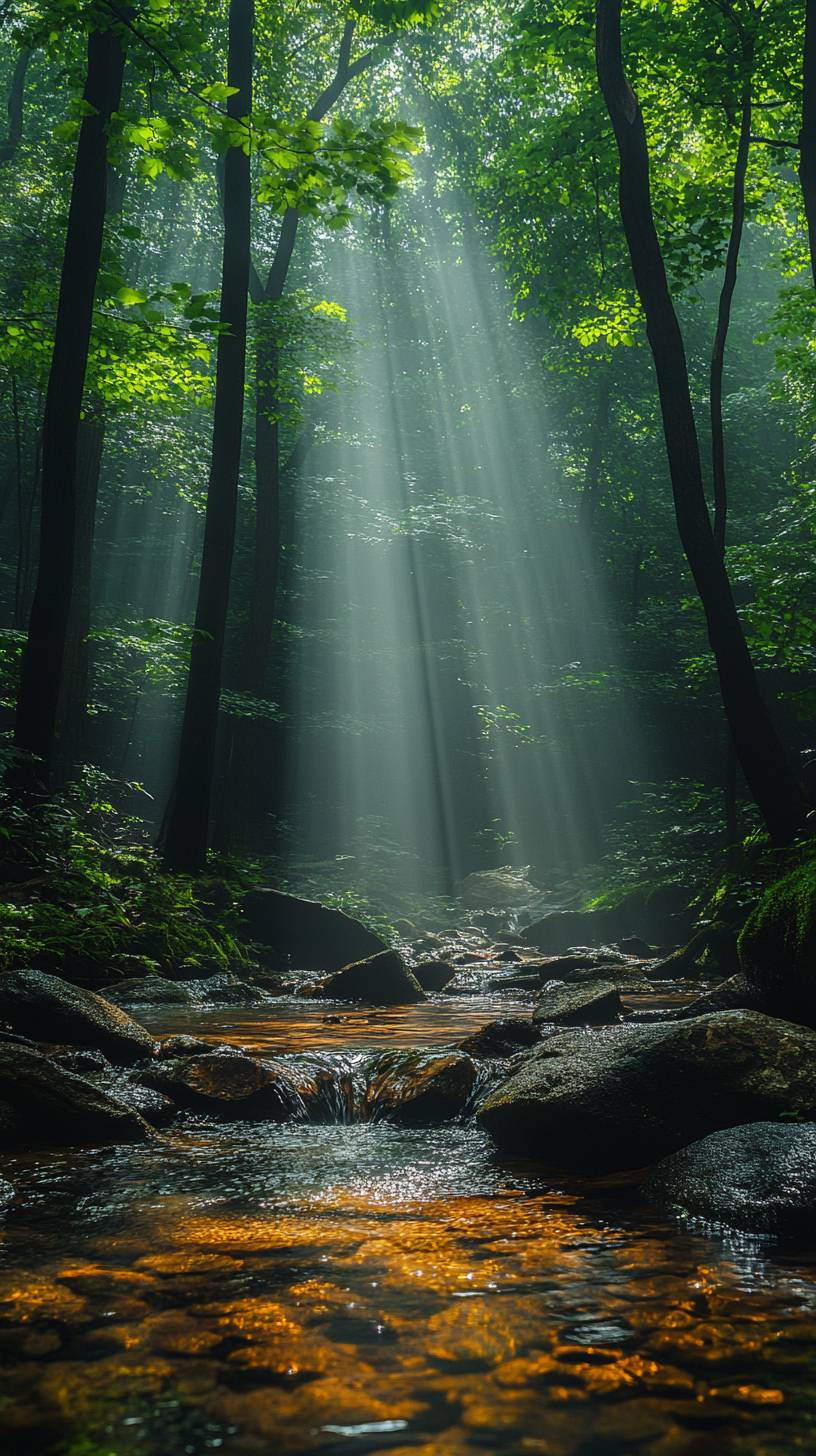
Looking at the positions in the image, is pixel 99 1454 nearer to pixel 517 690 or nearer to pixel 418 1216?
pixel 418 1216

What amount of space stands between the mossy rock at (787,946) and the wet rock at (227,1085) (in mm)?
3129

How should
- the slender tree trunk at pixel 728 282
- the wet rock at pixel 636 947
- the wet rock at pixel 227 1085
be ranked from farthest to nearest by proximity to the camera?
1. the wet rock at pixel 636 947
2. the slender tree trunk at pixel 728 282
3. the wet rock at pixel 227 1085

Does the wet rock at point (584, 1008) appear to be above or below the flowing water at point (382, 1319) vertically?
above

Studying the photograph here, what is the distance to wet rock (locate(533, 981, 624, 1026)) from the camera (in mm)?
7504

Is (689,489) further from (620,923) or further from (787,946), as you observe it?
(620,923)

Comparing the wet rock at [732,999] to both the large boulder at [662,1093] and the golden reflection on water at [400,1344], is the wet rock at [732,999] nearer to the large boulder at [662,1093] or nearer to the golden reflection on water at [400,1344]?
the large boulder at [662,1093]

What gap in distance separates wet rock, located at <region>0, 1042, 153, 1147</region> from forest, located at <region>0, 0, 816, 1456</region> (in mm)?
22

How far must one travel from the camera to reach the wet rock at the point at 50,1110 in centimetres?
450

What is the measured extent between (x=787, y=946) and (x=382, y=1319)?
425 centimetres

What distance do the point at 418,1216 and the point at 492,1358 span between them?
131 cm

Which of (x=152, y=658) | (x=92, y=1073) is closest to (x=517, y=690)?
(x=152, y=658)

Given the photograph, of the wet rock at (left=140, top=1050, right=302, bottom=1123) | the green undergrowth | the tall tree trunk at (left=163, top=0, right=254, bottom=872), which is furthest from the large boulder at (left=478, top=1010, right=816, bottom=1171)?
the tall tree trunk at (left=163, top=0, right=254, bottom=872)

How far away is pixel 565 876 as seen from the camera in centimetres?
2450

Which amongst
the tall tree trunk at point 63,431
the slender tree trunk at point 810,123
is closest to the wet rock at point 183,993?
the tall tree trunk at point 63,431
